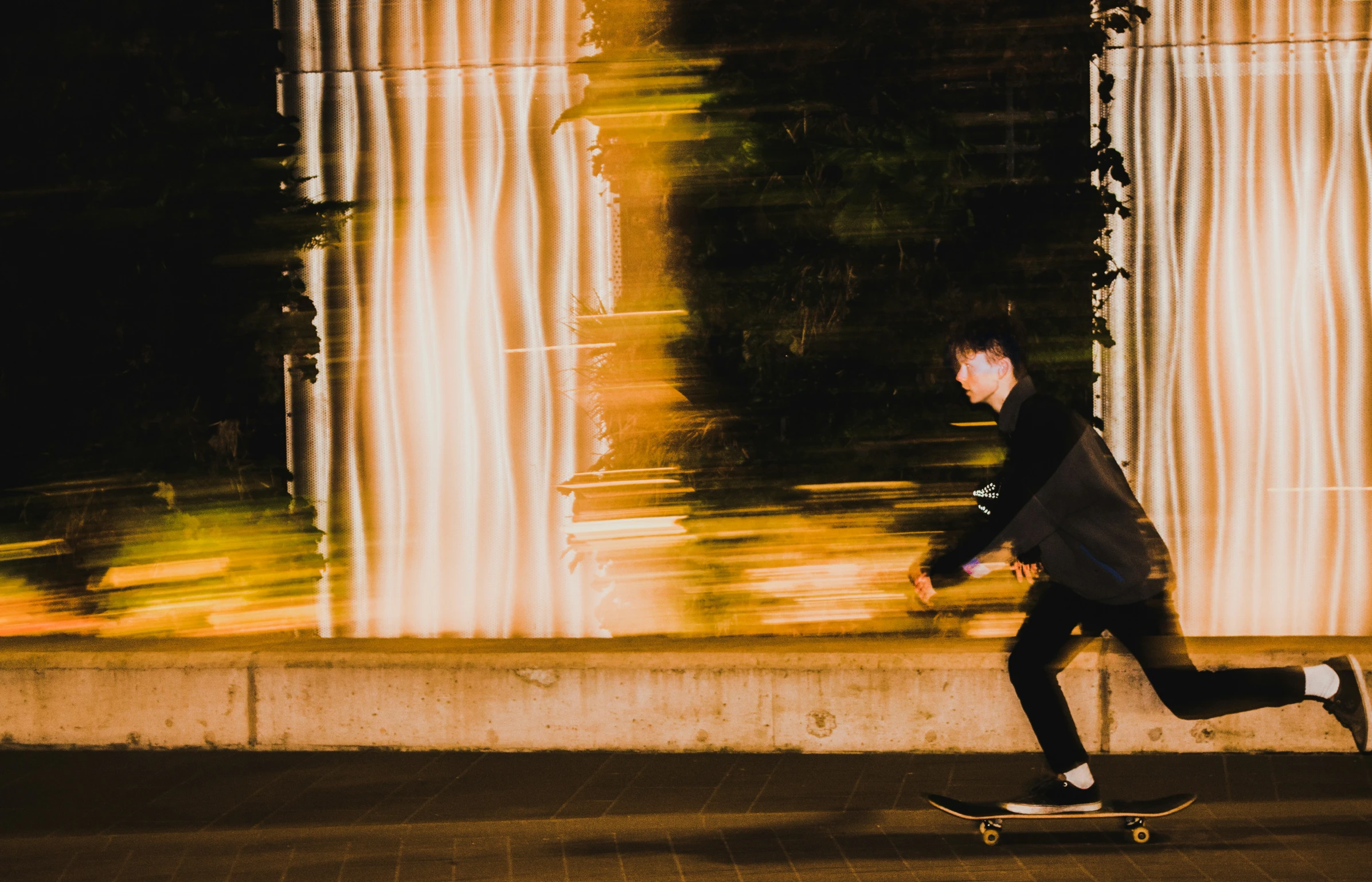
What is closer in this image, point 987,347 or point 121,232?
point 987,347

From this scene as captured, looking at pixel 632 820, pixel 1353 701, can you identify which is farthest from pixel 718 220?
pixel 1353 701

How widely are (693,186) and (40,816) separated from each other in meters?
4.52

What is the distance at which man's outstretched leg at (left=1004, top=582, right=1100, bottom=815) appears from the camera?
4730 millimetres

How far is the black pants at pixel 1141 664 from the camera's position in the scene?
4637mm

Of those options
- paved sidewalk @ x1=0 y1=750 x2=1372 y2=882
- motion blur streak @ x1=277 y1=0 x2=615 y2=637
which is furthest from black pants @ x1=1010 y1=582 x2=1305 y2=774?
motion blur streak @ x1=277 y1=0 x2=615 y2=637

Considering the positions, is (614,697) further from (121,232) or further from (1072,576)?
(121,232)

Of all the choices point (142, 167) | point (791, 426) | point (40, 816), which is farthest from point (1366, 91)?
point (40, 816)

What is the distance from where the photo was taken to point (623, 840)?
497cm

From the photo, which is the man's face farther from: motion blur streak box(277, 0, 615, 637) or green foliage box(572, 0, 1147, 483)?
motion blur streak box(277, 0, 615, 637)

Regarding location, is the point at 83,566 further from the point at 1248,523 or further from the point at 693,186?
the point at 1248,523

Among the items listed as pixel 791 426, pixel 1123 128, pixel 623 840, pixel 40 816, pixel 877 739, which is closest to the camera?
pixel 623 840

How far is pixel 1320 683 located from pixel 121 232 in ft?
21.9

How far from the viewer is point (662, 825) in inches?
202

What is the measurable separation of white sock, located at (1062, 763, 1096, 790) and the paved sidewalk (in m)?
0.21
